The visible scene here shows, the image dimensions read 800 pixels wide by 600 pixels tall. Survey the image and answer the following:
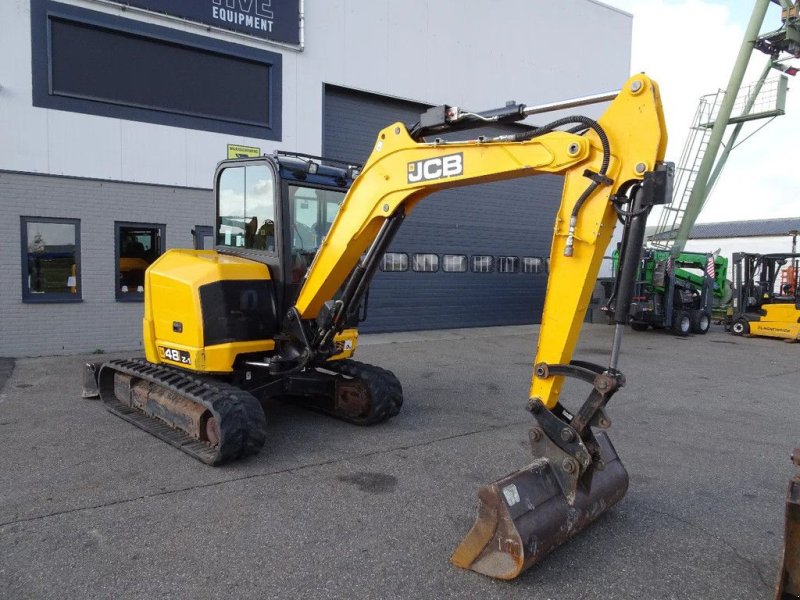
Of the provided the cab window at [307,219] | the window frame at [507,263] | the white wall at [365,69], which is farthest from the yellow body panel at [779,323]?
the cab window at [307,219]

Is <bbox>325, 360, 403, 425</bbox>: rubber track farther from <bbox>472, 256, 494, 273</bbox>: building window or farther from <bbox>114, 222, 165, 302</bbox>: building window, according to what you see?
<bbox>472, 256, 494, 273</bbox>: building window

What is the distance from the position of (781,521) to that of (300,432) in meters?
4.17

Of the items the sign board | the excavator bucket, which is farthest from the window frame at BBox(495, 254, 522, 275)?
the excavator bucket

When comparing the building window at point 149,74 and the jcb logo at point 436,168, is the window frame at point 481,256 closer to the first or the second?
the building window at point 149,74

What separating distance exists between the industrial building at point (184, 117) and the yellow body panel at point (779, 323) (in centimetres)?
786

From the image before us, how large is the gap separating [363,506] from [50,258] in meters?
8.73

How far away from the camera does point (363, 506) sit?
4410 millimetres

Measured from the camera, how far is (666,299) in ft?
53.6

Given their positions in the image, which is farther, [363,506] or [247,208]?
[247,208]

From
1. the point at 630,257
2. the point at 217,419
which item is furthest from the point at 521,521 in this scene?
the point at 217,419

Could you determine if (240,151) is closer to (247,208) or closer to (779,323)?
(247,208)

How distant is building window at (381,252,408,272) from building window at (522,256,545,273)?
4322 mm

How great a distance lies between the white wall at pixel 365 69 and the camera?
33.4ft

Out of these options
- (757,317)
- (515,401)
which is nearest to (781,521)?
(515,401)
